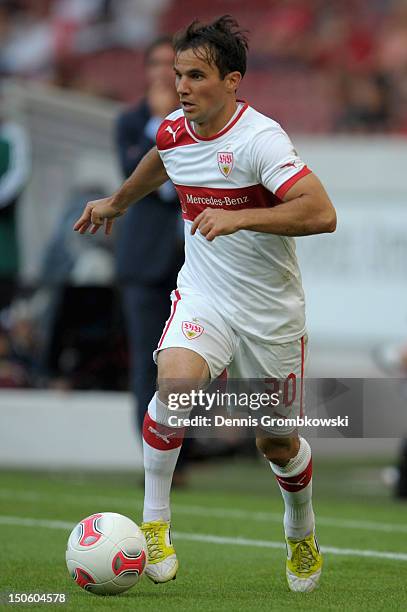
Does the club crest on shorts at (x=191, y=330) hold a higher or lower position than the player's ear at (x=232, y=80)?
lower

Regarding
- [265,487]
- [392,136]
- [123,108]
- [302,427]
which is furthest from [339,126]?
[302,427]

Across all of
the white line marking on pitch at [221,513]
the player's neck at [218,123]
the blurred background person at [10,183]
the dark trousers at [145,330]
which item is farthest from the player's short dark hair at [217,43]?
the blurred background person at [10,183]

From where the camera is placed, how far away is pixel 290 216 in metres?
4.66

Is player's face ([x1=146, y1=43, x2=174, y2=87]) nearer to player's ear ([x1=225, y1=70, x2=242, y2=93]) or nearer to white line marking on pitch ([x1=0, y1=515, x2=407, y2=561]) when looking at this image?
white line marking on pitch ([x1=0, y1=515, x2=407, y2=561])

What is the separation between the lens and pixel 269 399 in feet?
16.8

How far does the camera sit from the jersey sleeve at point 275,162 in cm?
478

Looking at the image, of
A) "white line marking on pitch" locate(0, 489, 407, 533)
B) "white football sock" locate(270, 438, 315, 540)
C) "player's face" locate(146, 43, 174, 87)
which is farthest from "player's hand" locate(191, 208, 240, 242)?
"player's face" locate(146, 43, 174, 87)

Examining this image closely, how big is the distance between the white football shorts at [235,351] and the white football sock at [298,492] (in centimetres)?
17

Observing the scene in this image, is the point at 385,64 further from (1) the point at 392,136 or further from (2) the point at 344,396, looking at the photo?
(2) the point at 344,396

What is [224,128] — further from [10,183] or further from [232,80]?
[10,183]

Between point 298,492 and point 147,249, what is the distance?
3.80 m

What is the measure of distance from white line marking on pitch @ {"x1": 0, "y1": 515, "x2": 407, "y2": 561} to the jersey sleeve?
2.12m

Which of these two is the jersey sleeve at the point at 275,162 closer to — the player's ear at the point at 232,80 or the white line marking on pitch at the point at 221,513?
the player's ear at the point at 232,80

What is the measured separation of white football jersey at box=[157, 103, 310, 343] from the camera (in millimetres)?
4973
